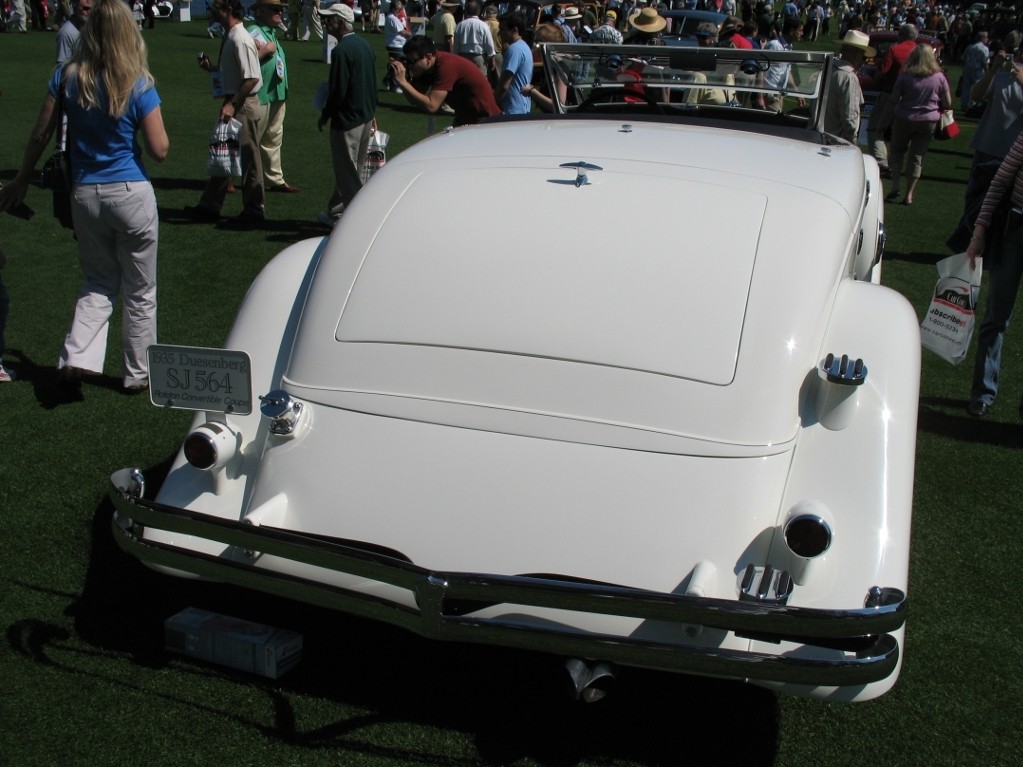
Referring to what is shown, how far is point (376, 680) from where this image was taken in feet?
10.8

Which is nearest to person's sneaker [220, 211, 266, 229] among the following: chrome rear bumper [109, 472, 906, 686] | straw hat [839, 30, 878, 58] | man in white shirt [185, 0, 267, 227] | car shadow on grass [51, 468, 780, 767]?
man in white shirt [185, 0, 267, 227]

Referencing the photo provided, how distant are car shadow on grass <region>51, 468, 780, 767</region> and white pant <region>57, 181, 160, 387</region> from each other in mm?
1973

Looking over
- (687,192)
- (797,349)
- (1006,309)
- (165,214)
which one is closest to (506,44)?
(165,214)

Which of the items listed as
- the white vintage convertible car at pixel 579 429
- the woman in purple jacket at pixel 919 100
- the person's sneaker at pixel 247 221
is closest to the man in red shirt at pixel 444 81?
the person's sneaker at pixel 247 221

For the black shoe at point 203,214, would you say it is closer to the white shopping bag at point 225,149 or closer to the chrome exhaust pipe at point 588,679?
the white shopping bag at point 225,149

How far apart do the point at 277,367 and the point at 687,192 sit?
152cm

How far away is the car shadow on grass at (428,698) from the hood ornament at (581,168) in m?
1.64

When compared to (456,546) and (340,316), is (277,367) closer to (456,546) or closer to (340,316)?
(340,316)

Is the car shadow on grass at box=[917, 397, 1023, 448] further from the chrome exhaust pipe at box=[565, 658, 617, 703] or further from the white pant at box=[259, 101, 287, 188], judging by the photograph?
the white pant at box=[259, 101, 287, 188]

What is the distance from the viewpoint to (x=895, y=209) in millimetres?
11570

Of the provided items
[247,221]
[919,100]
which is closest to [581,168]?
[247,221]

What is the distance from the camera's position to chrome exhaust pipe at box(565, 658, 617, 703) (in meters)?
2.70

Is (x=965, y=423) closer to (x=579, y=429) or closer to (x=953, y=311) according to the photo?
(x=953, y=311)

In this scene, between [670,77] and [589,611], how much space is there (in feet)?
14.4
